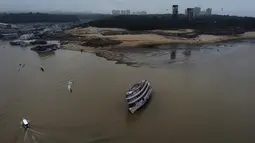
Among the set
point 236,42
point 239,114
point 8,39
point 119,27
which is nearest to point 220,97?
point 239,114

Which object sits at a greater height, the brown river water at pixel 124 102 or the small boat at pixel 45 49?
the small boat at pixel 45 49

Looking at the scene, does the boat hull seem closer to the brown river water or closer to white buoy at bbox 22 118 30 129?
the brown river water

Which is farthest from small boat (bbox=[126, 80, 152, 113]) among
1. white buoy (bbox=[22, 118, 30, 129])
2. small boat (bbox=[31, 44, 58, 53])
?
small boat (bbox=[31, 44, 58, 53])

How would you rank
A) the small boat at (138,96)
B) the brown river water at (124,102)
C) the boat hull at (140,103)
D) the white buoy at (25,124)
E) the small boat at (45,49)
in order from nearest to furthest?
1. the brown river water at (124,102)
2. the white buoy at (25,124)
3. the boat hull at (140,103)
4. the small boat at (138,96)
5. the small boat at (45,49)

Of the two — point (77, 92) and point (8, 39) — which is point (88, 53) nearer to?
point (77, 92)

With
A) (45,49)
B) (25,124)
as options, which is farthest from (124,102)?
(45,49)

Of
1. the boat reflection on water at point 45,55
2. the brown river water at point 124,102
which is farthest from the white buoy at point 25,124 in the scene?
the boat reflection on water at point 45,55

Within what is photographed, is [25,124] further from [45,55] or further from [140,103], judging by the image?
[45,55]

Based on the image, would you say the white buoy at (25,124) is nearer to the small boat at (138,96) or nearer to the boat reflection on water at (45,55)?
the small boat at (138,96)
